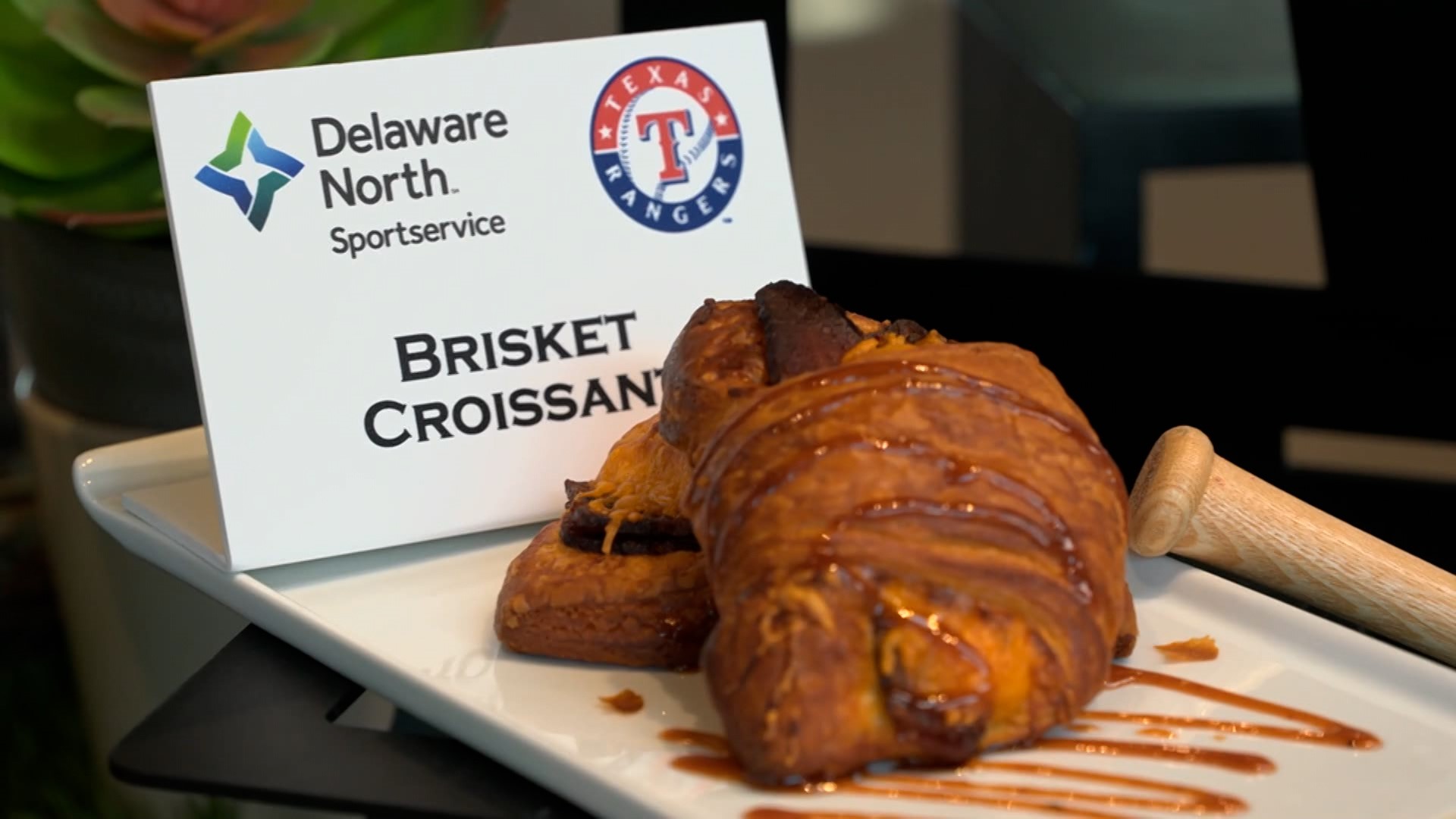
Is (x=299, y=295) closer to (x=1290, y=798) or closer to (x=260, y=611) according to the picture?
(x=260, y=611)

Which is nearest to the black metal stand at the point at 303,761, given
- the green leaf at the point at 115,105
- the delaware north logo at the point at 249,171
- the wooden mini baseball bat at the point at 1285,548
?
the delaware north logo at the point at 249,171

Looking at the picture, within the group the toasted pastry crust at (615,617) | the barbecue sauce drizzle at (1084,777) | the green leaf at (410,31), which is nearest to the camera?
the barbecue sauce drizzle at (1084,777)

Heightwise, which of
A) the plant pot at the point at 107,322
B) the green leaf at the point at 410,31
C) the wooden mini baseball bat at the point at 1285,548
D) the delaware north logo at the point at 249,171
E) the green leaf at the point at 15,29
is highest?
the green leaf at the point at 15,29

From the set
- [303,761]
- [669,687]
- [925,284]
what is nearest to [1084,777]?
[669,687]

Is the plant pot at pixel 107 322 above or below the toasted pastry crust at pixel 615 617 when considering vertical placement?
above

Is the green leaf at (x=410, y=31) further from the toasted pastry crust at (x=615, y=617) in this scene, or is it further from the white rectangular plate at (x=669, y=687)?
the toasted pastry crust at (x=615, y=617)

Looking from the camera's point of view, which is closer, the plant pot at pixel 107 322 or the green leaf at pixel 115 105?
the green leaf at pixel 115 105

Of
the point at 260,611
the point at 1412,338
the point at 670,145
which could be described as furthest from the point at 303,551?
the point at 1412,338
